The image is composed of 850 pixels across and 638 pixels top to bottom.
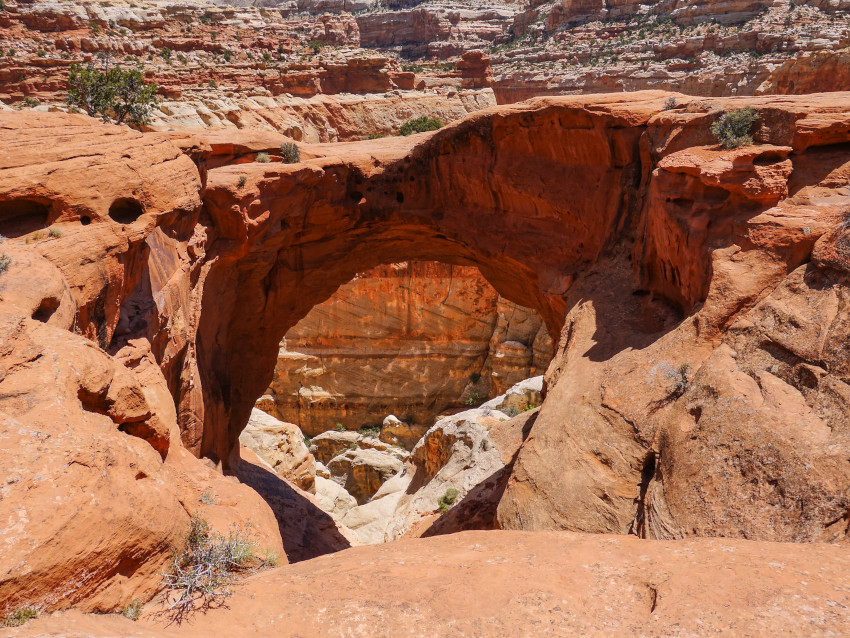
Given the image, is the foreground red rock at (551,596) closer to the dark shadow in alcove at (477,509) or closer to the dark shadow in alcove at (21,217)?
the dark shadow in alcove at (21,217)

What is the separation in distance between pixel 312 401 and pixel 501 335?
38.4 ft

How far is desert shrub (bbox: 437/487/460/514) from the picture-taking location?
58.1 ft

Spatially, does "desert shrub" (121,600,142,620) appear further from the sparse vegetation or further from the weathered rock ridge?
the sparse vegetation

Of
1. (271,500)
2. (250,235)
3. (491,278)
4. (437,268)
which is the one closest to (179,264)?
(250,235)

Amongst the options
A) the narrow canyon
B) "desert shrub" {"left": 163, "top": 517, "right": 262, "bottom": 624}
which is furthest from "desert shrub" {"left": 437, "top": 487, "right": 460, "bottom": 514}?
"desert shrub" {"left": 163, "top": 517, "right": 262, "bottom": 624}

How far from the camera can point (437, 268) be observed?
36250 mm

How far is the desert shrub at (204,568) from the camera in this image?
6648 millimetres

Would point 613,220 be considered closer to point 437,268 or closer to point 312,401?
point 437,268

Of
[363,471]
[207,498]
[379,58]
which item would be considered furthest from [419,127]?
[207,498]

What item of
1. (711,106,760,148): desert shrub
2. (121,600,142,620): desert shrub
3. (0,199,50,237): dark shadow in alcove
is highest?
(711,106,760,148): desert shrub

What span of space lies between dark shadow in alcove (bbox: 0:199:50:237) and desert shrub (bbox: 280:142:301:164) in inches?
328

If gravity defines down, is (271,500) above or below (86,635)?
below

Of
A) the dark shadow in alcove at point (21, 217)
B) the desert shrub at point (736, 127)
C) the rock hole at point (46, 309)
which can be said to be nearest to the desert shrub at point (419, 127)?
the desert shrub at point (736, 127)

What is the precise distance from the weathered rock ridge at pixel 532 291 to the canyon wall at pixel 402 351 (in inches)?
685
